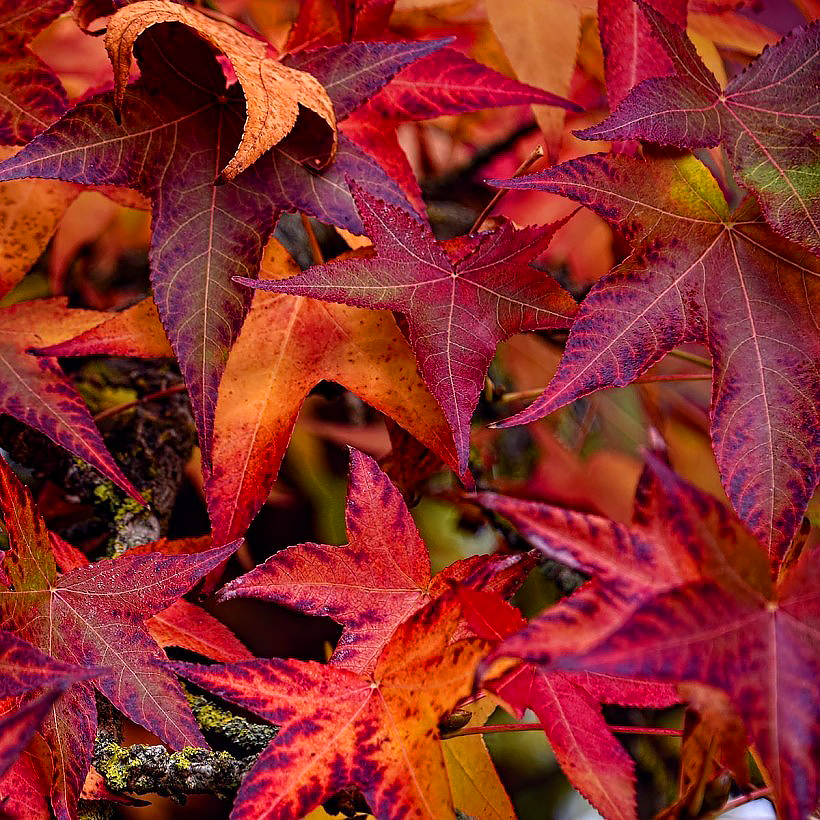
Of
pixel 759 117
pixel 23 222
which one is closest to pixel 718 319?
pixel 759 117

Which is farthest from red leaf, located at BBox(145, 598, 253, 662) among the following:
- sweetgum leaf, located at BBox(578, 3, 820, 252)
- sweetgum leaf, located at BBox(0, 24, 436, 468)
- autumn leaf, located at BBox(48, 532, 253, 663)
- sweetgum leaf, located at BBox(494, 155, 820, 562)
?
sweetgum leaf, located at BBox(578, 3, 820, 252)

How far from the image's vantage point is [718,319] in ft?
1.55

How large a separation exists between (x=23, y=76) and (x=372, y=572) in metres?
0.36

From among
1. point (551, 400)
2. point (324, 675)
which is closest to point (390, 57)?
point (551, 400)

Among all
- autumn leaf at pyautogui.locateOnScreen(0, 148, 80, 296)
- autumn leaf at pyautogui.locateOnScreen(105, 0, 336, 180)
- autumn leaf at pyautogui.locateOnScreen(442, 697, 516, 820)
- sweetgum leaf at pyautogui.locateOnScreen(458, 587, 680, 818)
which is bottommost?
autumn leaf at pyautogui.locateOnScreen(442, 697, 516, 820)

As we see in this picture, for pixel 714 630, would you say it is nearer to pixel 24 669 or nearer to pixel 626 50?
pixel 24 669

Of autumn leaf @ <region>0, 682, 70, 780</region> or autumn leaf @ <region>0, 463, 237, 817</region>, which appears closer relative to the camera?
autumn leaf @ <region>0, 682, 70, 780</region>

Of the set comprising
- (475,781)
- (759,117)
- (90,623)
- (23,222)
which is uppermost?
(759,117)

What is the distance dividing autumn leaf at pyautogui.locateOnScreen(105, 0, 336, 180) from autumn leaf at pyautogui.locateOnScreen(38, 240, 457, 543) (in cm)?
10

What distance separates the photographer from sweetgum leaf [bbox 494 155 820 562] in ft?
1.40

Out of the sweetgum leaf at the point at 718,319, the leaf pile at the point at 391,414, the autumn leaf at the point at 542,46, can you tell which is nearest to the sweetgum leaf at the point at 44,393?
the leaf pile at the point at 391,414

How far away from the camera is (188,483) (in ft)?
2.69

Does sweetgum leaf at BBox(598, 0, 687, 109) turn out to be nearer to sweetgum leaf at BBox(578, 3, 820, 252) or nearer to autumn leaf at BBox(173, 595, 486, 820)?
sweetgum leaf at BBox(578, 3, 820, 252)

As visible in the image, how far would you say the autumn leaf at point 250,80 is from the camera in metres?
0.39
